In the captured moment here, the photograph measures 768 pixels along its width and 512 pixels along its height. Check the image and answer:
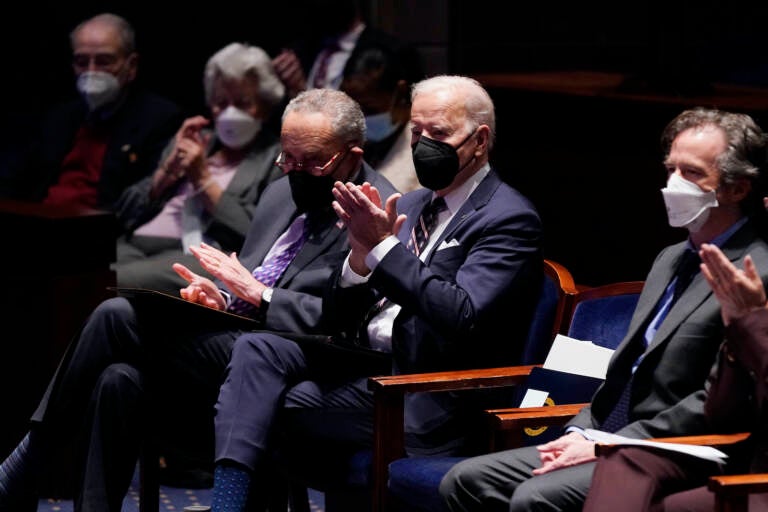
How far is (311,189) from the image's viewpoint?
4.19 metres

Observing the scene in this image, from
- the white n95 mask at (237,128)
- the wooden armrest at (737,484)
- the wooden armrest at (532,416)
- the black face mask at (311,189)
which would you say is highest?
the black face mask at (311,189)

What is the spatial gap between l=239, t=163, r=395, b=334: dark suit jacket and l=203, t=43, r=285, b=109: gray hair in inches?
56.2

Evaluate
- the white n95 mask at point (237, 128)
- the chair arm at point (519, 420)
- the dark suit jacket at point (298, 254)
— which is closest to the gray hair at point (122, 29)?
the white n95 mask at point (237, 128)

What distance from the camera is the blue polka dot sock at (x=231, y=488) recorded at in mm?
3639

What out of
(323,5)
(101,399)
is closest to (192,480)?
(101,399)

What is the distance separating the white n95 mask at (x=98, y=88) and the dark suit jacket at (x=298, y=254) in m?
1.86

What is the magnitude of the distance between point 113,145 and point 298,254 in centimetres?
198

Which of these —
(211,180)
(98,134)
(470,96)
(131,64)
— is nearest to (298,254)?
(470,96)

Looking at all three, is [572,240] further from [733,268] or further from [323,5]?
[733,268]

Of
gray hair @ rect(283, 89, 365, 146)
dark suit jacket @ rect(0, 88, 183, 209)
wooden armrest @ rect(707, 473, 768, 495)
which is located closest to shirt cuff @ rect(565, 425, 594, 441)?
wooden armrest @ rect(707, 473, 768, 495)

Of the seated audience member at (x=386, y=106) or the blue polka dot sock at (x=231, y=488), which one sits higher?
the seated audience member at (x=386, y=106)

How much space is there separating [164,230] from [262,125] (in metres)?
0.54

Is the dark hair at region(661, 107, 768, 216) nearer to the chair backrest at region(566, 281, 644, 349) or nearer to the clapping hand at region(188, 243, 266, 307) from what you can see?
the chair backrest at region(566, 281, 644, 349)

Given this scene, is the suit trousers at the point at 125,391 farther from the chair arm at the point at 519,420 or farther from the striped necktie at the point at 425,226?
the chair arm at the point at 519,420
